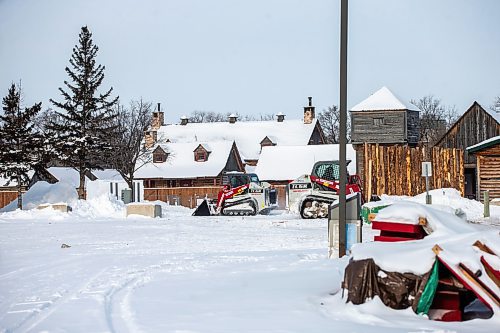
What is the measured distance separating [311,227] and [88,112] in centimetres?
3304

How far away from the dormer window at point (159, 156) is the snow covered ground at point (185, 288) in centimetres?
4729

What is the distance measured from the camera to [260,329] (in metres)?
7.95

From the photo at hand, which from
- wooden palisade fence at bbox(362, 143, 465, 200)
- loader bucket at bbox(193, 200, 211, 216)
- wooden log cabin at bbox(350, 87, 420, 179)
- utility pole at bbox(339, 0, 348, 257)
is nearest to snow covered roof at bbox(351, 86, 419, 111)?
wooden log cabin at bbox(350, 87, 420, 179)

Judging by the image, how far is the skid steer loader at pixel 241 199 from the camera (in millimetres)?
36656

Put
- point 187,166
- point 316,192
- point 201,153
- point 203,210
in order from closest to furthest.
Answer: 1. point 316,192
2. point 203,210
3. point 187,166
4. point 201,153

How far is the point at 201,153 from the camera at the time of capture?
226 ft

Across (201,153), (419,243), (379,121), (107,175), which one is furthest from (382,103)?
(419,243)

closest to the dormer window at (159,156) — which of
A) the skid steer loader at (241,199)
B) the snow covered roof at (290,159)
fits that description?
the snow covered roof at (290,159)

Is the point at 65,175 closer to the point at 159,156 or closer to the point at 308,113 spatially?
the point at 159,156

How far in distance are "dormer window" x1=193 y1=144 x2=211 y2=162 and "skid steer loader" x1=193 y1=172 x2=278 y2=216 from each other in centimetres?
3087

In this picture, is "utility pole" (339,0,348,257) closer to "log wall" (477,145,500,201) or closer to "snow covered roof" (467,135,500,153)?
"snow covered roof" (467,135,500,153)

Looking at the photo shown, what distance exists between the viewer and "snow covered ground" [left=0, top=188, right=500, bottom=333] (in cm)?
820

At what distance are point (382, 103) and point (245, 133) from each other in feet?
87.6

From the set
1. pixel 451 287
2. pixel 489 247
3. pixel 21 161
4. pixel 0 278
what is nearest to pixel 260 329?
pixel 451 287
